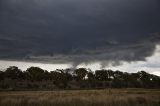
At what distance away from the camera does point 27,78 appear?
14850 cm

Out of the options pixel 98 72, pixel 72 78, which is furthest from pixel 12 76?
pixel 98 72

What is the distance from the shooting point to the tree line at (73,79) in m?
116

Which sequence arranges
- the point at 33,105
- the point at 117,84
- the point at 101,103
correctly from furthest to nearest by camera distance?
1. the point at 117,84
2. the point at 101,103
3. the point at 33,105

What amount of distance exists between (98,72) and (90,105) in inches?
5928

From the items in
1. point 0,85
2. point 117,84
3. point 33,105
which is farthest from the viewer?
point 117,84

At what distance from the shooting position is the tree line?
116m

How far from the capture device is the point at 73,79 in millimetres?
157000

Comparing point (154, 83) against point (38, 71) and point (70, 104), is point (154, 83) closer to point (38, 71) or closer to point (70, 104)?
point (38, 71)

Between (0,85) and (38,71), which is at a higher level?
(38,71)

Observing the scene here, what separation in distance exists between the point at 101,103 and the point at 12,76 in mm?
133682

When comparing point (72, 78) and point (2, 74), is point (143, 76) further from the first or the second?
point (2, 74)

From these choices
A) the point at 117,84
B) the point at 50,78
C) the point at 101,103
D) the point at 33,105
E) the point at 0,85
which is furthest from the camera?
the point at 50,78

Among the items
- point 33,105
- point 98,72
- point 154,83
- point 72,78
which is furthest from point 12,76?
point 33,105

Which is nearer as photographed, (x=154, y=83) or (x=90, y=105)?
(x=90, y=105)
